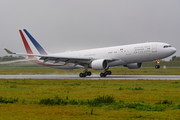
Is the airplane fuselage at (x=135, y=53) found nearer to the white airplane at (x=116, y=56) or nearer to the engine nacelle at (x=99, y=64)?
the white airplane at (x=116, y=56)

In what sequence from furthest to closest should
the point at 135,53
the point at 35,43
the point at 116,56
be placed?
the point at 35,43 → the point at 116,56 → the point at 135,53

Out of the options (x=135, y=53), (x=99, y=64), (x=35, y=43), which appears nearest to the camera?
(x=135, y=53)

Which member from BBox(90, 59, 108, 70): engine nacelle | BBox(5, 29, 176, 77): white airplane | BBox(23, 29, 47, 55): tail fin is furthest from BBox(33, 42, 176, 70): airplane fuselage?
BBox(23, 29, 47, 55): tail fin

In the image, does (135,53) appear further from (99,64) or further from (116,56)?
(99,64)

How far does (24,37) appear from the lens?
42.2m

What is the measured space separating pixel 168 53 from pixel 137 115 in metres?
24.6

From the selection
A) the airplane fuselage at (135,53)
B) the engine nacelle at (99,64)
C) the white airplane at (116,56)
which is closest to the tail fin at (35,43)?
the white airplane at (116,56)

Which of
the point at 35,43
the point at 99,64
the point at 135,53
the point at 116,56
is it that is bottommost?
the point at 99,64

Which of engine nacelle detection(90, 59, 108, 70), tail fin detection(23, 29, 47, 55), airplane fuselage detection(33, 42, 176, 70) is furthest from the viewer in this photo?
tail fin detection(23, 29, 47, 55)

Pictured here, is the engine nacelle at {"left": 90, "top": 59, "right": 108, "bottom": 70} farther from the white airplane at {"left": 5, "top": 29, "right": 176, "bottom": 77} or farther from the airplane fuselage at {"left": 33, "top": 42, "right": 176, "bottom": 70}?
the airplane fuselage at {"left": 33, "top": 42, "right": 176, "bottom": 70}

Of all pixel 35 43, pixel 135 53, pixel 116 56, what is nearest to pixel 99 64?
pixel 116 56

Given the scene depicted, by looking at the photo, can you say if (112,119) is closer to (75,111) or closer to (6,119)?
(75,111)

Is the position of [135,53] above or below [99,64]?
above

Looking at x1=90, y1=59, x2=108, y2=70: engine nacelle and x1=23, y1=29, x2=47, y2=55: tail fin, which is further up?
x1=23, y1=29, x2=47, y2=55: tail fin
